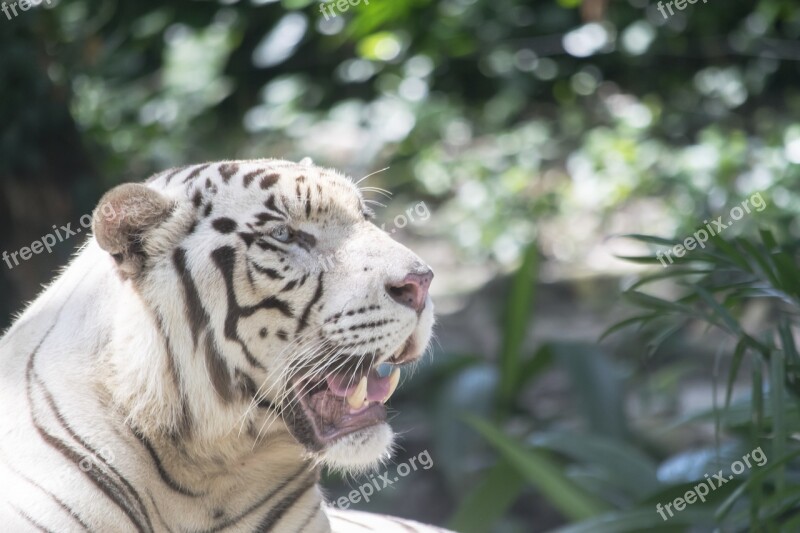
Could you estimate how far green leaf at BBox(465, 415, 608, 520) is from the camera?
126 inches

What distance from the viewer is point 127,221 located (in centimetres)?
168

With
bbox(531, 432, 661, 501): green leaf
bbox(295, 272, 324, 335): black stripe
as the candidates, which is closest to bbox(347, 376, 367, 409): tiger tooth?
bbox(295, 272, 324, 335): black stripe

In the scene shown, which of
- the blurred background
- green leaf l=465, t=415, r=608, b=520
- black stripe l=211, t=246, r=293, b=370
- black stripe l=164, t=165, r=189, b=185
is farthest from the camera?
the blurred background

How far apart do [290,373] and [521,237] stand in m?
4.29

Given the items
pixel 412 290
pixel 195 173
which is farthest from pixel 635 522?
pixel 195 173

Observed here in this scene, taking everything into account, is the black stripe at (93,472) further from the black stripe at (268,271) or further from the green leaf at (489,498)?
the green leaf at (489,498)

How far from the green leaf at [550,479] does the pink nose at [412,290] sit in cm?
160

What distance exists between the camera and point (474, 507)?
3.58m

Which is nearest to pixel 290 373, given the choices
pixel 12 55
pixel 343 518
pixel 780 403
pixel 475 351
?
pixel 343 518

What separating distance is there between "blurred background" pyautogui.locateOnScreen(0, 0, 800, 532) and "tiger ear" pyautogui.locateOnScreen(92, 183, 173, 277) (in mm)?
2028

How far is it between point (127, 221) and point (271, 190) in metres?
0.25

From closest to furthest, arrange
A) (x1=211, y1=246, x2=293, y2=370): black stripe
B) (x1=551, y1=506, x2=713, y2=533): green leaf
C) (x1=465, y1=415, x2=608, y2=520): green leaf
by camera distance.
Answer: (x1=211, y1=246, x2=293, y2=370): black stripe → (x1=551, y1=506, x2=713, y2=533): green leaf → (x1=465, y1=415, x2=608, y2=520): green leaf

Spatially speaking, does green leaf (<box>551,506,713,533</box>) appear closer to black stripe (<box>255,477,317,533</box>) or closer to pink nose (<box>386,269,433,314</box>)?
black stripe (<box>255,477,317,533</box>)

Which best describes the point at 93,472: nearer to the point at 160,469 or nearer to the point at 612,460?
the point at 160,469
